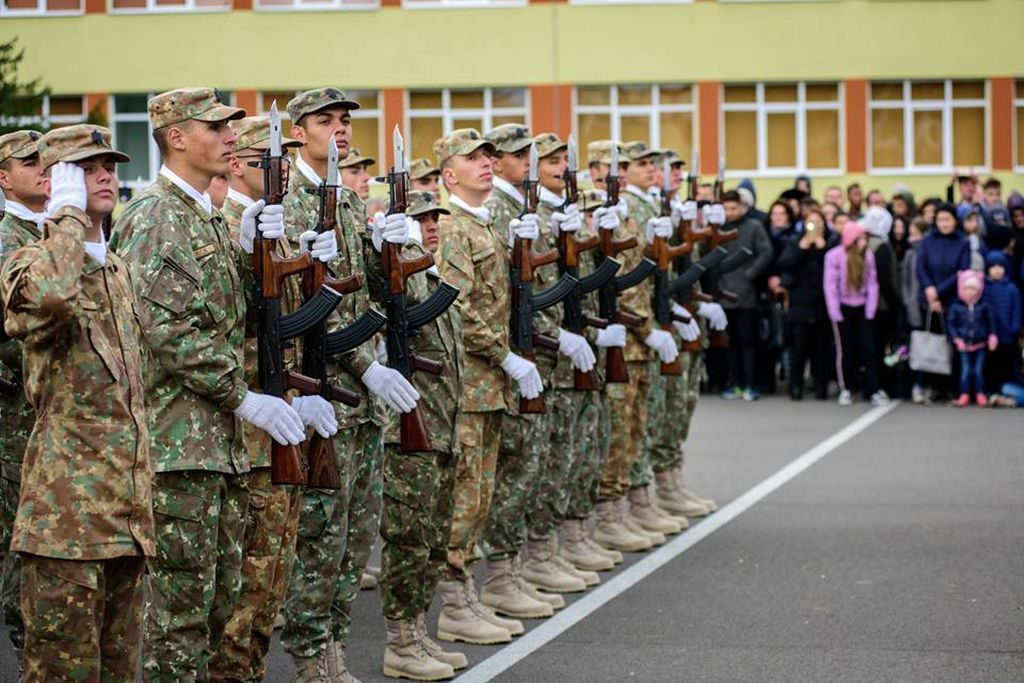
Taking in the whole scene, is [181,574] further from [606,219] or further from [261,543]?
[606,219]

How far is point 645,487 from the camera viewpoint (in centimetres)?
1196

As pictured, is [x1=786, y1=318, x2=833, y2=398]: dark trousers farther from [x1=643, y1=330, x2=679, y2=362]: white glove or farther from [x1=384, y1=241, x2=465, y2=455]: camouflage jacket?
[x1=384, y1=241, x2=465, y2=455]: camouflage jacket

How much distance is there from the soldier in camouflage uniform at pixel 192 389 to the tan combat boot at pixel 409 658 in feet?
5.33

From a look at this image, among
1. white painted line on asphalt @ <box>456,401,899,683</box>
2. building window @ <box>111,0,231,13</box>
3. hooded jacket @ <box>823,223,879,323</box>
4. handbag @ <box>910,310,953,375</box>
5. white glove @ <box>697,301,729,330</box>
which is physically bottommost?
white painted line on asphalt @ <box>456,401,899,683</box>

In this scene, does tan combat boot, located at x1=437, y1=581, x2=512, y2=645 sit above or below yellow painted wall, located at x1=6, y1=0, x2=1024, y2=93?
below

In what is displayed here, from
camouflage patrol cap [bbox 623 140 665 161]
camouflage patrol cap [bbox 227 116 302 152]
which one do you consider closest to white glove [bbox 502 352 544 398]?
camouflage patrol cap [bbox 227 116 302 152]

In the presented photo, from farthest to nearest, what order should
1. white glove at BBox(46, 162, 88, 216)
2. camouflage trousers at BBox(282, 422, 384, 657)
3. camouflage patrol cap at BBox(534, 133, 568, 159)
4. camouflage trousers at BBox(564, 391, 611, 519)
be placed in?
1. camouflage patrol cap at BBox(534, 133, 568, 159)
2. camouflage trousers at BBox(564, 391, 611, 519)
3. camouflage trousers at BBox(282, 422, 384, 657)
4. white glove at BBox(46, 162, 88, 216)

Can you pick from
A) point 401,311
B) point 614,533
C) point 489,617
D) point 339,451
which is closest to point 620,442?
point 614,533

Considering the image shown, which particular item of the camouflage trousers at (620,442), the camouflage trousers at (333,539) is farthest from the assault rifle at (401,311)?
the camouflage trousers at (620,442)

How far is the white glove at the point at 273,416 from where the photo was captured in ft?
20.4

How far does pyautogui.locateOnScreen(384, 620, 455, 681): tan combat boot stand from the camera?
7883 millimetres

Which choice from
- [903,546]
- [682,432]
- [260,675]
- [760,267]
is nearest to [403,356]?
[260,675]

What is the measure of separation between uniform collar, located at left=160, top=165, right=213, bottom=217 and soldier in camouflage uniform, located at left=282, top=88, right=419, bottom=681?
91cm

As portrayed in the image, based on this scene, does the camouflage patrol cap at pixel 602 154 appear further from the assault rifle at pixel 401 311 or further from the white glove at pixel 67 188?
the white glove at pixel 67 188
